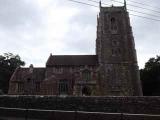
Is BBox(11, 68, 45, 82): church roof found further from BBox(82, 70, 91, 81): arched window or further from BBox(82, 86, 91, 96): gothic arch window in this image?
BBox(82, 86, 91, 96): gothic arch window

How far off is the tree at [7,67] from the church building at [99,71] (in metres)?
13.1

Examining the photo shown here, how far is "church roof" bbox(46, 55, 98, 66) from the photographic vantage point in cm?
4747

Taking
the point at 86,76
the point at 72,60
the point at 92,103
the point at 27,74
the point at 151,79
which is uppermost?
the point at 72,60

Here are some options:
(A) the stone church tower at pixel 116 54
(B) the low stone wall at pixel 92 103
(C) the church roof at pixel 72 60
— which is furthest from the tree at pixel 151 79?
(B) the low stone wall at pixel 92 103

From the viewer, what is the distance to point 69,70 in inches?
1836

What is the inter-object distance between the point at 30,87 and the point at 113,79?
1777 centimetres

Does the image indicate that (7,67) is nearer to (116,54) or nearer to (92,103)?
(116,54)

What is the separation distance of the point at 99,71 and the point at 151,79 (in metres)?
18.3

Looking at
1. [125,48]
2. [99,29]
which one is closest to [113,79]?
[125,48]

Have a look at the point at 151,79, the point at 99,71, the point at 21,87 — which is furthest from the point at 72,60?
the point at 151,79

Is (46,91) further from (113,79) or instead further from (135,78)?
(135,78)

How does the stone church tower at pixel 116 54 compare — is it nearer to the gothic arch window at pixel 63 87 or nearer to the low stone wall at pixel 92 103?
the gothic arch window at pixel 63 87

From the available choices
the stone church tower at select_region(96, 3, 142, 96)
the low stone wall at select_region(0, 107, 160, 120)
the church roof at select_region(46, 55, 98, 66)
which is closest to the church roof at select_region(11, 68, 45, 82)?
the church roof at select_region(46, 55, 98, 66)

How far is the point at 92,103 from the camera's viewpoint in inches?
955
